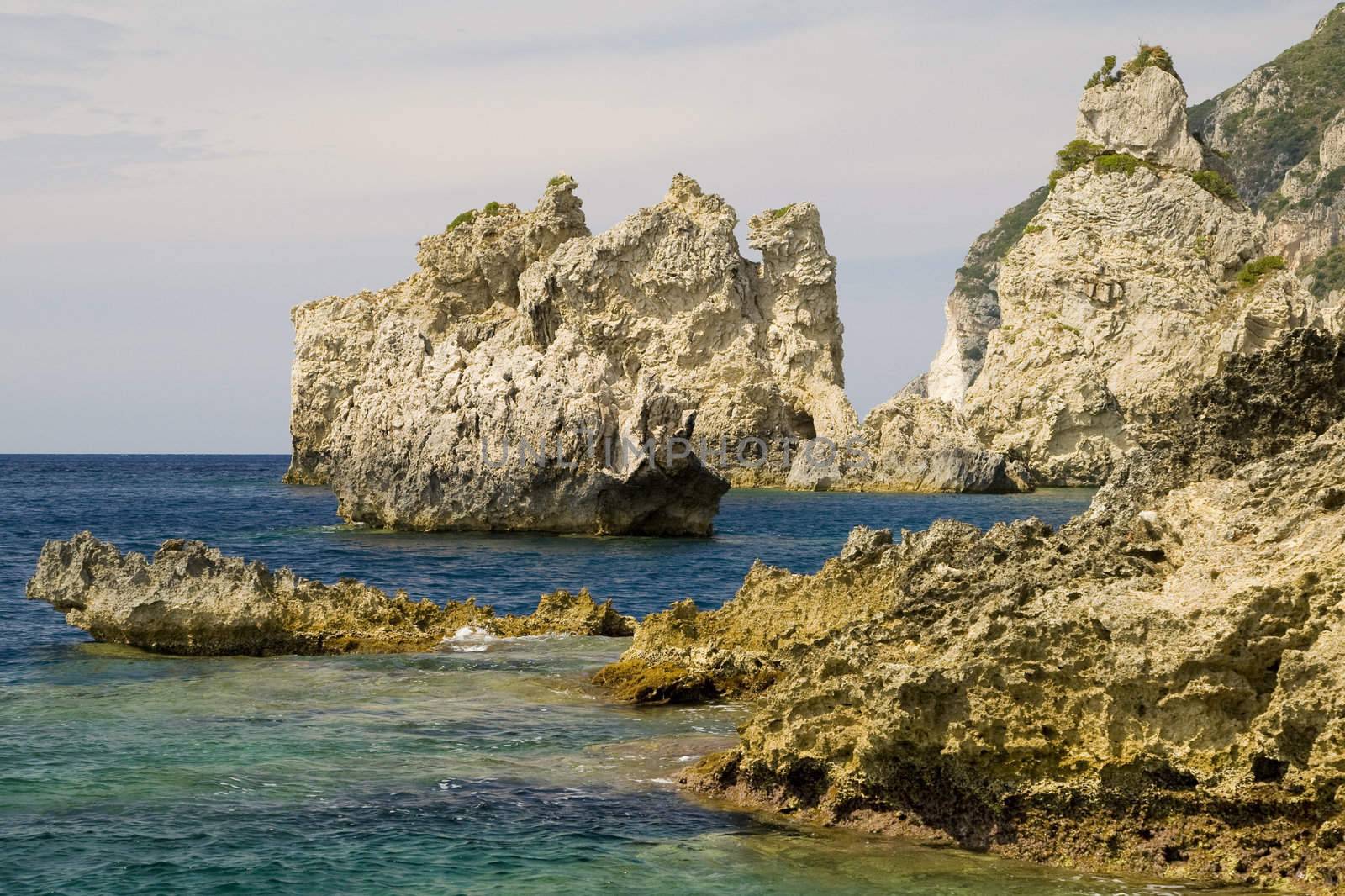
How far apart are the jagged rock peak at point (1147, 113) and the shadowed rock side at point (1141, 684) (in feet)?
299

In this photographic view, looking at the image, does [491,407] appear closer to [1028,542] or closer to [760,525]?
[760,525]

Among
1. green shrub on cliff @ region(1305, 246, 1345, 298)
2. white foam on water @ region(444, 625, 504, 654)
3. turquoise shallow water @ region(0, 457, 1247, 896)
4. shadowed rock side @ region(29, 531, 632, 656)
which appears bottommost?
turquoise shallow water @ region(0, 457, 1247, 896)

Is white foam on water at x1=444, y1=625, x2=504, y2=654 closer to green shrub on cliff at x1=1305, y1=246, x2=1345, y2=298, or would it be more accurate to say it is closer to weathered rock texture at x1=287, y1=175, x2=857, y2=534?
weathered rock texture at x1=287, y1=175, x2=857, y2=534

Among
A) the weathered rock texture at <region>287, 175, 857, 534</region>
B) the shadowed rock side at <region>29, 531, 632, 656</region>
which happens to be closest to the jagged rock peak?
the weathered rock texture at <region>287, 175, 857, 534</region>

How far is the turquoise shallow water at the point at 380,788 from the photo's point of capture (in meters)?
10.4

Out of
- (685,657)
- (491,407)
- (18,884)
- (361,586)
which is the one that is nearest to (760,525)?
(491,407)

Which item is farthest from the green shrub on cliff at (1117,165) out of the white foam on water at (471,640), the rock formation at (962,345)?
the white foam on water at (471,640)

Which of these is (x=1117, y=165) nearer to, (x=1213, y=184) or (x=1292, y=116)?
(x=1213, y=184)

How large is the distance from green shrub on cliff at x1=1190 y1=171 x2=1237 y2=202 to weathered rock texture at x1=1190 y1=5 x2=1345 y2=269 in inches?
2026

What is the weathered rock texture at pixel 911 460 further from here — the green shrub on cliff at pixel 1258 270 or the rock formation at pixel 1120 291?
the green shrub on cliff at pixel 1258 270

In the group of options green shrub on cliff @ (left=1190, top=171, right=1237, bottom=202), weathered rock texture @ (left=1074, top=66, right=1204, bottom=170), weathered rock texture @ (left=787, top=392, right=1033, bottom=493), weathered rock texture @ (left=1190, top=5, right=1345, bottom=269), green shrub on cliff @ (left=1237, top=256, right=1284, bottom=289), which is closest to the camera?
weathered rock texture @ (left=787, top=392, right=1033, bottom=493)

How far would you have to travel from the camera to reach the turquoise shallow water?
1041 cm

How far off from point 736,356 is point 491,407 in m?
46.8

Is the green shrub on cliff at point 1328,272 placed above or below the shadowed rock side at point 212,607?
above
